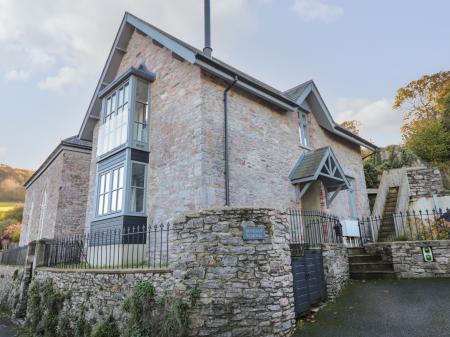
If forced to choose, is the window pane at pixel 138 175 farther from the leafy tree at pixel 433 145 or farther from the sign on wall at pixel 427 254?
the leafy tree at pixel 433 145

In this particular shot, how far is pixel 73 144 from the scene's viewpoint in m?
17.5

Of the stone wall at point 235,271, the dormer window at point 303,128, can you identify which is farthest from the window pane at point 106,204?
the dormer window at point 303,128

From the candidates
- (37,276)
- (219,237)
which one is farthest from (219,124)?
(37,276)

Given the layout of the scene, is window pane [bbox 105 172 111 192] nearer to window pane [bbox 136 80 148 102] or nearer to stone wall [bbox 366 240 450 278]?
window pane [bbox 136 80 148 102]

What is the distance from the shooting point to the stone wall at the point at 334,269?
814 cm

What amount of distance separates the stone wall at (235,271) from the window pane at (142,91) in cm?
727

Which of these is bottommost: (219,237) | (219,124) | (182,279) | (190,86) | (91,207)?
(182,279)

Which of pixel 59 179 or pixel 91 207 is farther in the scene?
pixel 59 179

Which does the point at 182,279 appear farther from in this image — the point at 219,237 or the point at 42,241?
the point at 42,241

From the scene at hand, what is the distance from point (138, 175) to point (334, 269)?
7307 millimetres

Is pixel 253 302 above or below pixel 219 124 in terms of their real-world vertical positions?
below

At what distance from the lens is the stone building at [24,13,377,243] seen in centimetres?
992

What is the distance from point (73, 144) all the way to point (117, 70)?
548 cm

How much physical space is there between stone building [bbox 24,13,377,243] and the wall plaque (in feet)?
9.75
